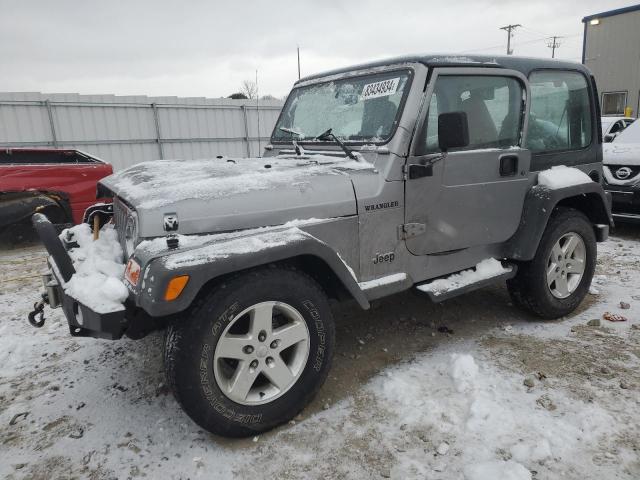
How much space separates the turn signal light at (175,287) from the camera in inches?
80.3

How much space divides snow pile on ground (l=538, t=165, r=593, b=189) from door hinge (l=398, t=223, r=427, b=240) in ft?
4.17

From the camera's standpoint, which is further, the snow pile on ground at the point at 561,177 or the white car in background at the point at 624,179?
the white car in background at the point at 624,179

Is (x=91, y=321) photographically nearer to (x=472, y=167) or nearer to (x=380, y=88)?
(x=380, y=88)

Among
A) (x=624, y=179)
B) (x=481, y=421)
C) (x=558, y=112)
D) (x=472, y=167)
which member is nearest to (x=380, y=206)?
(x=472, y=167)

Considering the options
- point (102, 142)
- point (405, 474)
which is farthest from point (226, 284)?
point (102, 142)

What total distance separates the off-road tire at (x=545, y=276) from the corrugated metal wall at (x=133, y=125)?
7.05 metres

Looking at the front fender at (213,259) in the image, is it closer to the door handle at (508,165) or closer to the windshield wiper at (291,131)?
the windshield wiper at (291,131)

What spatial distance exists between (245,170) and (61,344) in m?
2.22

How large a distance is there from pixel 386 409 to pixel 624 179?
607 centimetres

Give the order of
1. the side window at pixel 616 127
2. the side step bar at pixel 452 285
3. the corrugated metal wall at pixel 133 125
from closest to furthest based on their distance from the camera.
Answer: the side step bar at pixel 452 285
the corrugated metal wall at pixel 133 125
the side window at pixel 616 127

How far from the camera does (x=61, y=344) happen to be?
3.68m

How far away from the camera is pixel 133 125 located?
1246 centimetres

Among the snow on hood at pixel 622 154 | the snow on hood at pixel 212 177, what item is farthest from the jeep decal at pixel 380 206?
the snow on hood at pixel 622 154

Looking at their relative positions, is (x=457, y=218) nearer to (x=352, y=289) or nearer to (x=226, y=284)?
(x=352, y=289)
